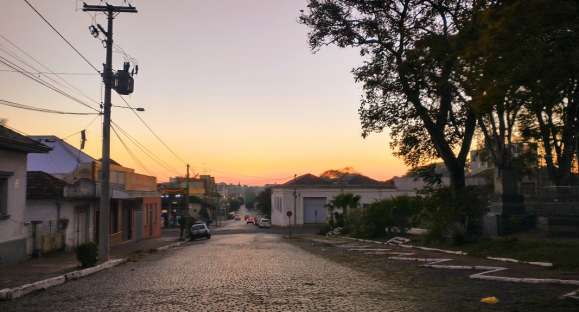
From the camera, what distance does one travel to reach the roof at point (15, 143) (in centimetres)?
1877

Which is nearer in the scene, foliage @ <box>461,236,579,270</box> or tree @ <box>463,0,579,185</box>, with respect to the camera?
tree @ <box>463,0,579,185</box>

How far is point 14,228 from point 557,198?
1965 cm

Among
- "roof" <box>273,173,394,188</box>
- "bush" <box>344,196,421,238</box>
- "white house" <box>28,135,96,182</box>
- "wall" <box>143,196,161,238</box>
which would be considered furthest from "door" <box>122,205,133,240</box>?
"roof" <box>273,173,394,188</box>

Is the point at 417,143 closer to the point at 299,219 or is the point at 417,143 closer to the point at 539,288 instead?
the point at 539,288

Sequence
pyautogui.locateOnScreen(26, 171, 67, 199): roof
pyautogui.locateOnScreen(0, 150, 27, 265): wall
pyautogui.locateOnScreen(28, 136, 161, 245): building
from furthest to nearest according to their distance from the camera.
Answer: pyautogui.locateOnScreen(28, 136, 161, 245): building
pyautogui.locateOnScreen(26, 171, 67, 199): roof
pyautogui.locateOnScreen(0, 150, 27, 265): wall

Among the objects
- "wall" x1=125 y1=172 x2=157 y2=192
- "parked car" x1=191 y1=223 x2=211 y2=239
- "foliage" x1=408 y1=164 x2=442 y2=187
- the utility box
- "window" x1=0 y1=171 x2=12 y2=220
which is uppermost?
the utility box

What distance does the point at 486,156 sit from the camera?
1625 inches

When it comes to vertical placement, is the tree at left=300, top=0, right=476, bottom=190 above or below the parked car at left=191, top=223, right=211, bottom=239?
above

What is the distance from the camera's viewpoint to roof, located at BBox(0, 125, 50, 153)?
18.8m

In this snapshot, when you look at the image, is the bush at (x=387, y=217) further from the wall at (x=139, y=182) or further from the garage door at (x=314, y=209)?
the garage door at (x=314, y=209)

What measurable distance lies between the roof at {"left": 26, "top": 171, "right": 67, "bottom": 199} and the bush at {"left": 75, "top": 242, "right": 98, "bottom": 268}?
8229 millimetres

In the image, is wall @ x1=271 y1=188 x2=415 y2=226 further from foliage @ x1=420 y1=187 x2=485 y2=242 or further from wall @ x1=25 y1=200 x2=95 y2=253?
foliage @ x1=420 y1=187 x2=485 y2=242

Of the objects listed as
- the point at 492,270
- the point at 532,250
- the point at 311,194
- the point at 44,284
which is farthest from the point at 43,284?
the point at 311,194

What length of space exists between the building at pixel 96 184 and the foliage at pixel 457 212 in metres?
17.1
